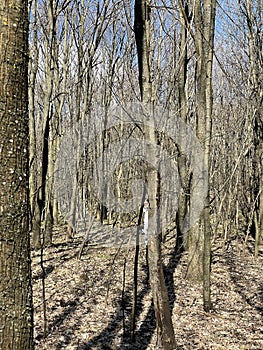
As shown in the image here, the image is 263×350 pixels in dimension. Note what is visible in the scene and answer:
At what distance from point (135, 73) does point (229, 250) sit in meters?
9.80

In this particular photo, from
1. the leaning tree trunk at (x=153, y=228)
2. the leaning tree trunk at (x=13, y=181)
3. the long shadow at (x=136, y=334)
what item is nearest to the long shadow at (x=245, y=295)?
the long shadow at (x=136, y=334)

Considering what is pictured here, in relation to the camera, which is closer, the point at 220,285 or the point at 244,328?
the point at 244,328

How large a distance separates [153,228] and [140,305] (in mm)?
2271

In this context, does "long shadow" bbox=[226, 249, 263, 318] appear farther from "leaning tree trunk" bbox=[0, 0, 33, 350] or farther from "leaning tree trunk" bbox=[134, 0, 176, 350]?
"leaning tree trunk" bbox=[0, 0, 33, 350]

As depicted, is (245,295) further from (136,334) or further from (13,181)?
(13,181)

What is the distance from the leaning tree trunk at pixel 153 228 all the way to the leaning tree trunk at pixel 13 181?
8.11ft

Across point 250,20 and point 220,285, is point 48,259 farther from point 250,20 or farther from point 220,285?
point 250,20

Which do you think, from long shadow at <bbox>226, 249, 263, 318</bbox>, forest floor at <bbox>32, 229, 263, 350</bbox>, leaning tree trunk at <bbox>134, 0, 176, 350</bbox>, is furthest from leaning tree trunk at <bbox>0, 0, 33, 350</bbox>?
long shadow at <bbox>226, 249, 263, 318</bbox>

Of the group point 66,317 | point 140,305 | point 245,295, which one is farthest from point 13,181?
point 245,295

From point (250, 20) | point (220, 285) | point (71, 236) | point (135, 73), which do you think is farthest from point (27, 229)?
Result: point (135, 73)

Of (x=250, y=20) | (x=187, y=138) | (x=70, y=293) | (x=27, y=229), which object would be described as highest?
(x=250, y=20)

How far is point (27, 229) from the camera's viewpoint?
250 cm

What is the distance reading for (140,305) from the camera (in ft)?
21.4

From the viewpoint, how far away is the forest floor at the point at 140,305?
5.19 metres
